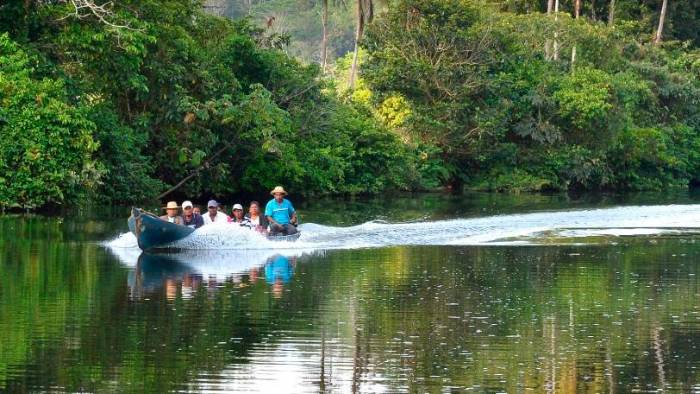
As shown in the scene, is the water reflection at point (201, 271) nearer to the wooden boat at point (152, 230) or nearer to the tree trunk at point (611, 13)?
the wooden boat at point (152, 230)

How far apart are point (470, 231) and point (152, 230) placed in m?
8.88

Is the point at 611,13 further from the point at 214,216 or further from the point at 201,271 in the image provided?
the point at 201,271

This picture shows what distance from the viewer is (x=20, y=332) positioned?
14.1 meters

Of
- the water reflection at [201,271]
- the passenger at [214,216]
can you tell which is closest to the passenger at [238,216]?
the passenger at [214,216]

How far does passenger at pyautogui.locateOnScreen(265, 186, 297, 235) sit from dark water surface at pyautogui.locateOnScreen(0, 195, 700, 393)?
1.21m

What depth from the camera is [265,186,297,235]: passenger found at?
2638 cm

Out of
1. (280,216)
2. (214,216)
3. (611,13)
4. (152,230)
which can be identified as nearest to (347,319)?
(152,230)

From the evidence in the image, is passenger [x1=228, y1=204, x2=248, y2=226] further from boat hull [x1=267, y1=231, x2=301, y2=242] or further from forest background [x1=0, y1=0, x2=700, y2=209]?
forest background [x1=0, y1=0, x2=700, y2=209]

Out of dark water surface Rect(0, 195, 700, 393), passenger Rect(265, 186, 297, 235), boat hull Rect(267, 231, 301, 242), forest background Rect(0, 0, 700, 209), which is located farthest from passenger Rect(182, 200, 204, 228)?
forest background Rect(0, 0, 700, 209)

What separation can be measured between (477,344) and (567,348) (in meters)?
0.91

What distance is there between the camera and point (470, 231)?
3038cm

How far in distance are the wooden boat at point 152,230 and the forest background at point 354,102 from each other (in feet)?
27.6

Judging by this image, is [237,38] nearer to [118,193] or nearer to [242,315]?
[118,193]

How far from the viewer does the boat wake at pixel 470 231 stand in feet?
83.0
